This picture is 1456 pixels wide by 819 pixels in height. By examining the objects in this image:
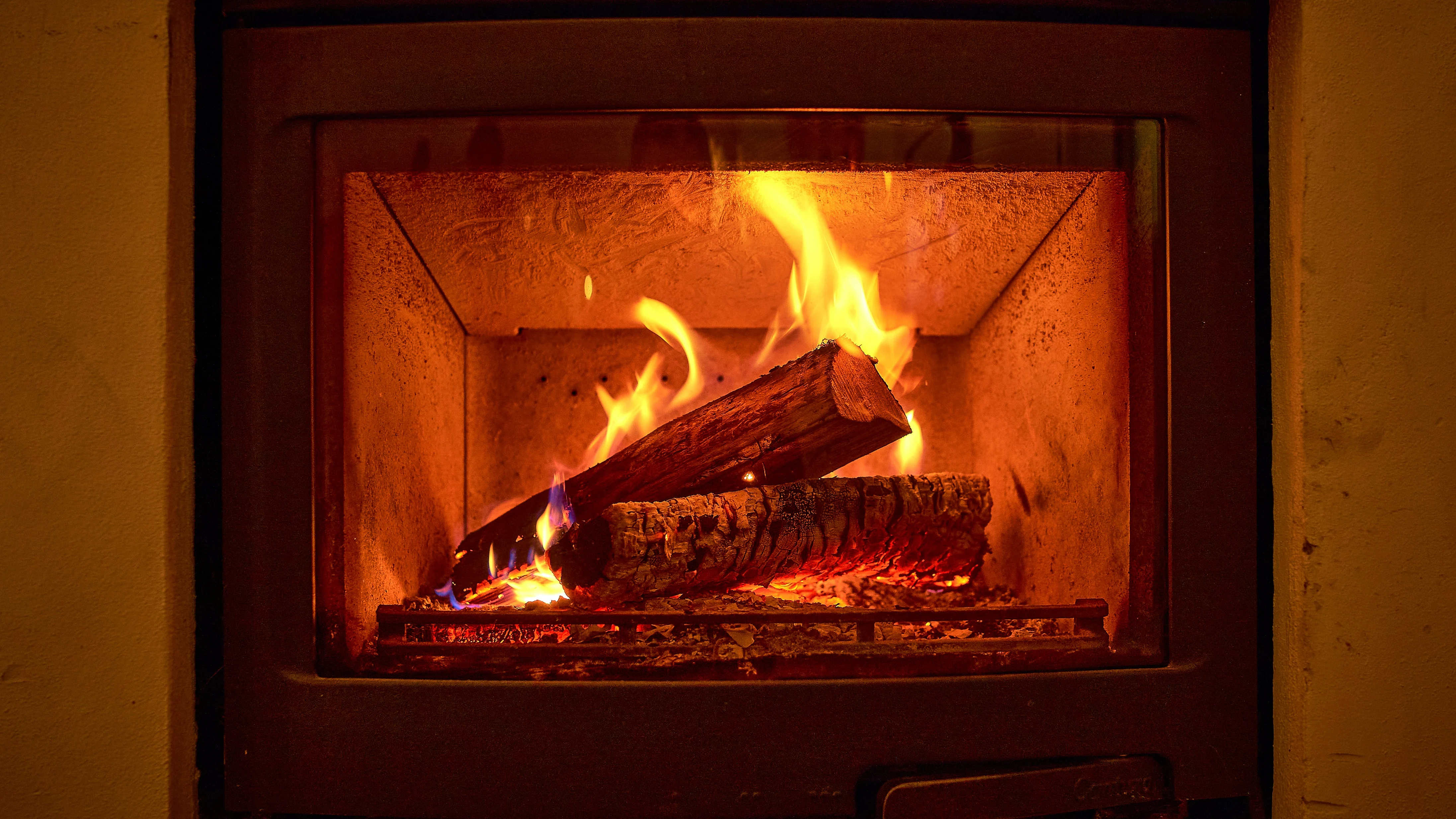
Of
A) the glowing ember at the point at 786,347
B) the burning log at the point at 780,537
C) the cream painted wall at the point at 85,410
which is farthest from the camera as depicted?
the glowing ember at the point at 786,347

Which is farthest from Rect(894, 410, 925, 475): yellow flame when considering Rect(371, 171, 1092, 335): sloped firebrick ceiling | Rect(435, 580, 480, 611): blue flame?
Rect(435, 580, 480, 611): blue flame

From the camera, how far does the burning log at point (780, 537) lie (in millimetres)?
825

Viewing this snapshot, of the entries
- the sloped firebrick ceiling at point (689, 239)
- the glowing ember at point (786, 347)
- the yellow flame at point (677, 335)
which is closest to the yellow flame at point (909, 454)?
the glowing ember at point (786, 347)

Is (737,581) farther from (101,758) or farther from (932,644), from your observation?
(101,758)

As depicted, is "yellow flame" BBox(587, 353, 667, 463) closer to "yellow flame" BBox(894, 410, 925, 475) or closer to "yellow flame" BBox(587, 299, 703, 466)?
"yellow flame" BBox(587, 299, 703, 466)

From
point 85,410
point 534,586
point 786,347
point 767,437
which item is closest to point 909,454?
point 786,347

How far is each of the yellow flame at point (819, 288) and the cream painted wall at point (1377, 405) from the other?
19.3 inches

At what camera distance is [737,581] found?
91cm

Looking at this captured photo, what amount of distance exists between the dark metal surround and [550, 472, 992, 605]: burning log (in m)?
0.13

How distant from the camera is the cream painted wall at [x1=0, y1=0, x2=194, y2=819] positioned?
2.29ft

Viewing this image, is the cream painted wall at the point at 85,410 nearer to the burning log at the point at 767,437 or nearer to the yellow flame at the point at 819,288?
the burning log at the point at 767,437

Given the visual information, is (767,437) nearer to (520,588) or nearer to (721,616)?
(721,616)

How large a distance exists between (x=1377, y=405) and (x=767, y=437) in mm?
615

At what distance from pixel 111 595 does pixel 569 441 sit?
0.64 metres
